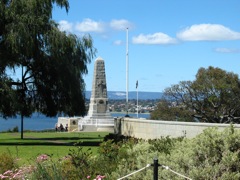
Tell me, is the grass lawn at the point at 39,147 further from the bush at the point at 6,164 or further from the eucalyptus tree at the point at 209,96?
the eucalyptus tree at the point at 209,96

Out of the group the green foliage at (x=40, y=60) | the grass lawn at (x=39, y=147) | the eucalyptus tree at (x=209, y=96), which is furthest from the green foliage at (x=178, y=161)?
the eucalyptus tree at (x=209, y=96)

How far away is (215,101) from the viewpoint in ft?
201

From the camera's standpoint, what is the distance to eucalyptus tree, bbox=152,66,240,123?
60.3 metres

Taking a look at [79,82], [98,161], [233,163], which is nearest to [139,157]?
[98,161]

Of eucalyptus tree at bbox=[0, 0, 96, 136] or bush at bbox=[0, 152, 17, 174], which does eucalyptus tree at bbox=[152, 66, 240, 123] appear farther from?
bush at bbox=[0, 152, 17, 174]

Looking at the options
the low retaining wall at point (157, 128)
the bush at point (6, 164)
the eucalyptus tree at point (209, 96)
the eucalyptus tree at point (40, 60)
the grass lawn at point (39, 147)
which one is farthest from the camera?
the eucalyptus tree at point (209, 96)

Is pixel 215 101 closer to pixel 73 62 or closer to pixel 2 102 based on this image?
pixel 73 62

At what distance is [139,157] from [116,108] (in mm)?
148724

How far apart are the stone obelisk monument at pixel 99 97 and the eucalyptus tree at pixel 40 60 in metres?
25.0

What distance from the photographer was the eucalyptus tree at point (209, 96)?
198 ft

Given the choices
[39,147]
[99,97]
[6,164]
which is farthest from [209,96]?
[6,164]

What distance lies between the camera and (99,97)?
63.2 m

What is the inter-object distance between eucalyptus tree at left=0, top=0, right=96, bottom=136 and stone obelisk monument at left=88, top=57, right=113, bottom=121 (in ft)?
81.9

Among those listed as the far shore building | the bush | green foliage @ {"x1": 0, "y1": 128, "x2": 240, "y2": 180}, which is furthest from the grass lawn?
the far shore building
